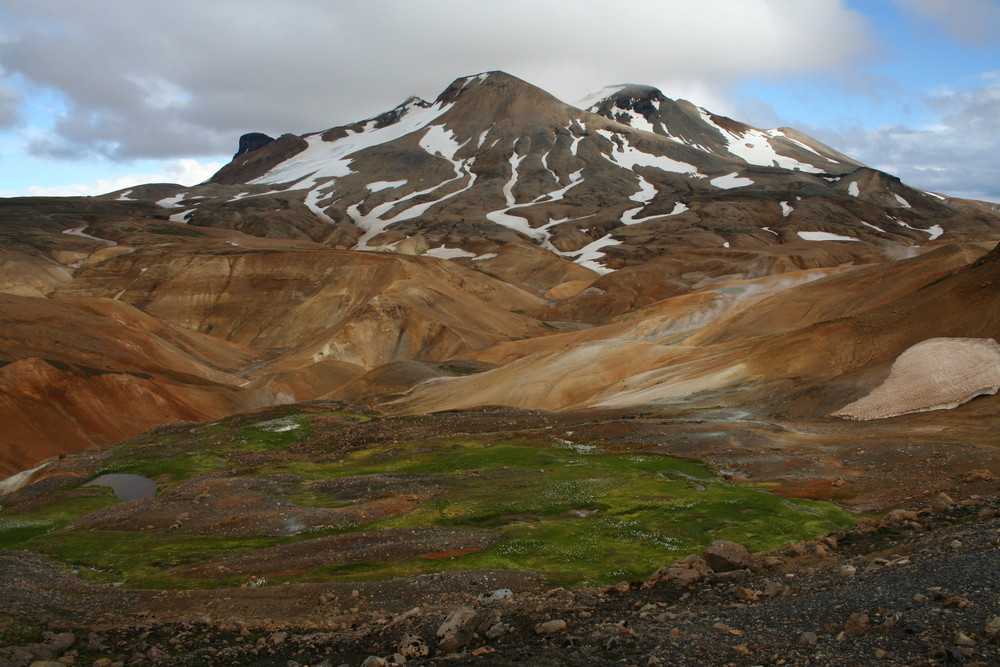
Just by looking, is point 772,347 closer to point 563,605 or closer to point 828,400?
point 828,400

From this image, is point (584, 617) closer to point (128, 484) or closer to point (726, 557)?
point (726, 557)

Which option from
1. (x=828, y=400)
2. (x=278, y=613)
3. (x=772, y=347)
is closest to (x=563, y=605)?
(x=278, y=613)

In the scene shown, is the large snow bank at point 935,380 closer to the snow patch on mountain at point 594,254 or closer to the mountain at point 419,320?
the mountain at point 419,320

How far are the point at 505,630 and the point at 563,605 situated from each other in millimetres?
1869

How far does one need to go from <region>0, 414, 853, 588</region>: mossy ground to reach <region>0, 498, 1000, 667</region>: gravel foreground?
76.0 inches

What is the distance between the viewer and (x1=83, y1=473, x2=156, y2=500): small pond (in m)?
Answer: 37.6

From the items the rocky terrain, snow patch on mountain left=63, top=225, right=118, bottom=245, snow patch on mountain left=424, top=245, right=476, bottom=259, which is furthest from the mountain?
snow patch on mountain left=63, top=225, right=118, bottom=245

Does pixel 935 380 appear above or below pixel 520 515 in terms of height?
above

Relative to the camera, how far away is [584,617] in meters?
16.3

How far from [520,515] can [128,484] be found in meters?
22.6

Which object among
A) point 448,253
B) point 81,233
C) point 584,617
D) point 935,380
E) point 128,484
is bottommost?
point 128,484

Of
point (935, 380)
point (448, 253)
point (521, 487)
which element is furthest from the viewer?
point (448, 253)

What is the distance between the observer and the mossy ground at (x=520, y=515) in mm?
21672

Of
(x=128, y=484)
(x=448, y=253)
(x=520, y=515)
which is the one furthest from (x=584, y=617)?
(x=448, y=253)
